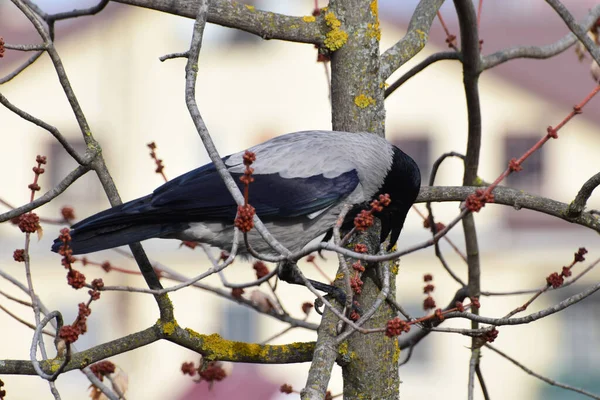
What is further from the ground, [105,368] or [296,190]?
[296,190]

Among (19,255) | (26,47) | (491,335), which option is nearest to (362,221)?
(491,335)

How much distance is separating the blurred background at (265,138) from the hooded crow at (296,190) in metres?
20.3

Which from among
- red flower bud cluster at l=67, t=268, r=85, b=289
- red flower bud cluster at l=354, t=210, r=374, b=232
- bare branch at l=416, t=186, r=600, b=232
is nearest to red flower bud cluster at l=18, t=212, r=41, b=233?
red flower bud cluster at l=67, t=268, r=85, b=289

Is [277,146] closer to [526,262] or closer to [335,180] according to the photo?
[335,180]

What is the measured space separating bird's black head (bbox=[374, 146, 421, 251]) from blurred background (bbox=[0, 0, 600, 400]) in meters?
20.3

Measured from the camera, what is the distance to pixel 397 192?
4234 millimetres

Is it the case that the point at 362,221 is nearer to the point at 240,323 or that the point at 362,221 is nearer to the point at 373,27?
the point at 373,27

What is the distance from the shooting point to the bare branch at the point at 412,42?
3.88m

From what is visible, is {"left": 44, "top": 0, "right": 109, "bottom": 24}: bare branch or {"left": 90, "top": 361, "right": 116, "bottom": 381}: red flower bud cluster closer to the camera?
{"left": 90, "top": 361, "right": 116, "bottom": 381}: red flower bud cluster

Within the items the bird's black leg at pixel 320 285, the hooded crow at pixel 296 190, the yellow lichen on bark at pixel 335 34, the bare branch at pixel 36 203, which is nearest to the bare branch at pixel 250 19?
the yellow lichen on bark at pixel 335 34

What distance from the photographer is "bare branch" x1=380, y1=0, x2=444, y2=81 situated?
3885mm

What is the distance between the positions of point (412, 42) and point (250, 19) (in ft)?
2.96

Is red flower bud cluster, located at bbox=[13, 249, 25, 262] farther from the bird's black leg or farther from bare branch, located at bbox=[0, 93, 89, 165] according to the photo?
the bird's black leg

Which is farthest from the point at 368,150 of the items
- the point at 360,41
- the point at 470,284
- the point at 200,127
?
the point at 200,127
